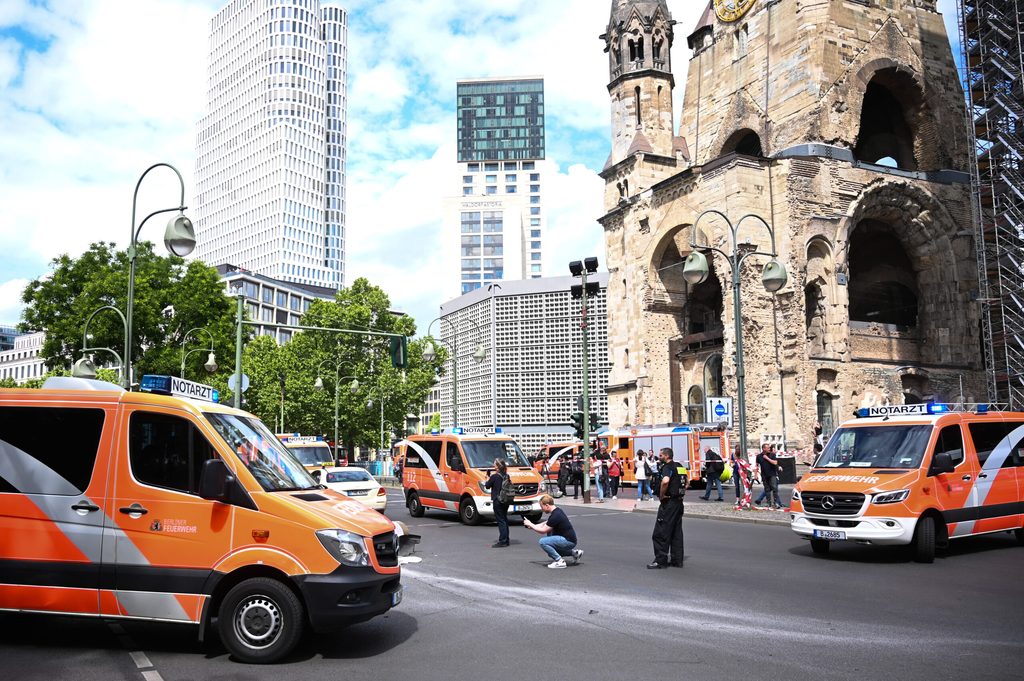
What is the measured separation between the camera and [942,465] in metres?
11.8

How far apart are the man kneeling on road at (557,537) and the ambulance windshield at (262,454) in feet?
15.9

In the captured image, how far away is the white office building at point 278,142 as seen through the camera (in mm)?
149750

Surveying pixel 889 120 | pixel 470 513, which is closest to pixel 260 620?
pixel 470 513

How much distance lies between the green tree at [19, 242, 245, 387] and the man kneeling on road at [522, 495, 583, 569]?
32133 millimetres

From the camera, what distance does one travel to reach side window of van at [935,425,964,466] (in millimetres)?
12175

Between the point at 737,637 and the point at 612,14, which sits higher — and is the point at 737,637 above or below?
below

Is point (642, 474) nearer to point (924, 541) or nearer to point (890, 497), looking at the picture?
point (924, 541)

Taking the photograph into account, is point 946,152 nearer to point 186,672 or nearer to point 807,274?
point 807,274

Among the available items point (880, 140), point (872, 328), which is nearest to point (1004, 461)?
point (872, 328)

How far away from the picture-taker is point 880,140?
47.8 meters

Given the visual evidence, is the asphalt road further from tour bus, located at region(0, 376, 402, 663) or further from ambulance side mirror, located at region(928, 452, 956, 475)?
ambulance side mirror, located at region(928, 452, 956, 475)

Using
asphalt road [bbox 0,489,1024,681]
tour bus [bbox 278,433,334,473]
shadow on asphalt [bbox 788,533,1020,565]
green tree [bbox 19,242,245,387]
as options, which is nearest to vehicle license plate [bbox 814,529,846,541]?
asphalt road [bbox 0,489,1024,681]

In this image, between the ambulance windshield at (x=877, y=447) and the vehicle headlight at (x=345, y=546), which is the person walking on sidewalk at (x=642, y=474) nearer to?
the ambulance windshield at (x=877, y=447)

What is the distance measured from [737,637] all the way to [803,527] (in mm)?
5625
